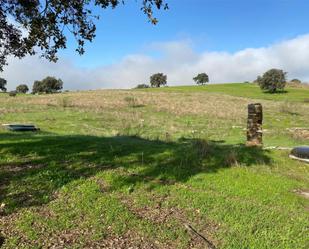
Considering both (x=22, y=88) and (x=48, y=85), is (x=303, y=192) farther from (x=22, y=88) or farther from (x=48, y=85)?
(x=22, y=88)

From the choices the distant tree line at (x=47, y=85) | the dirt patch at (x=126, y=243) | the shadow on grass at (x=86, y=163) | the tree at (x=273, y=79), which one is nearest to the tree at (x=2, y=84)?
the distant tree line at (x=47, y=85)

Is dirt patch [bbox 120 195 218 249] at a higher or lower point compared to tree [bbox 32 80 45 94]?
higher

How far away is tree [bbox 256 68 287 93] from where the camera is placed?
89631mm

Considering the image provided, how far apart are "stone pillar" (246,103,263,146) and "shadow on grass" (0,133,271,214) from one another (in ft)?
3.02

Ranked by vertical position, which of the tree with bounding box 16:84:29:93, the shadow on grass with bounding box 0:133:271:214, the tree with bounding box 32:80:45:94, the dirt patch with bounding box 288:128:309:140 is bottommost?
the tree with bounding box 16:84:29:93

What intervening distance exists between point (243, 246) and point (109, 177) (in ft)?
12.9

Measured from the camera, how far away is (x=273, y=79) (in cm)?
9012

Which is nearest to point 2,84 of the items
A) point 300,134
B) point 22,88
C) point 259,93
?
point 22,88

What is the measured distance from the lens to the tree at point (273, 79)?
89631 millimetres

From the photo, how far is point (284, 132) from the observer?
99.7 feet

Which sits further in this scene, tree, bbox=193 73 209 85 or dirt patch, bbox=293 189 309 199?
tree, bbox=193 73 209 85

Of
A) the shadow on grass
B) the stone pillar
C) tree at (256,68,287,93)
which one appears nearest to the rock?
the shadow on grass

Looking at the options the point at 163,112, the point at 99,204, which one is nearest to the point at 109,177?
the point at 99,204

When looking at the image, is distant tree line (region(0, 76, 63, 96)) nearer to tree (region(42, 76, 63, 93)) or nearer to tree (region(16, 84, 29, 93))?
tree (region(42, 76, 63, 93))
